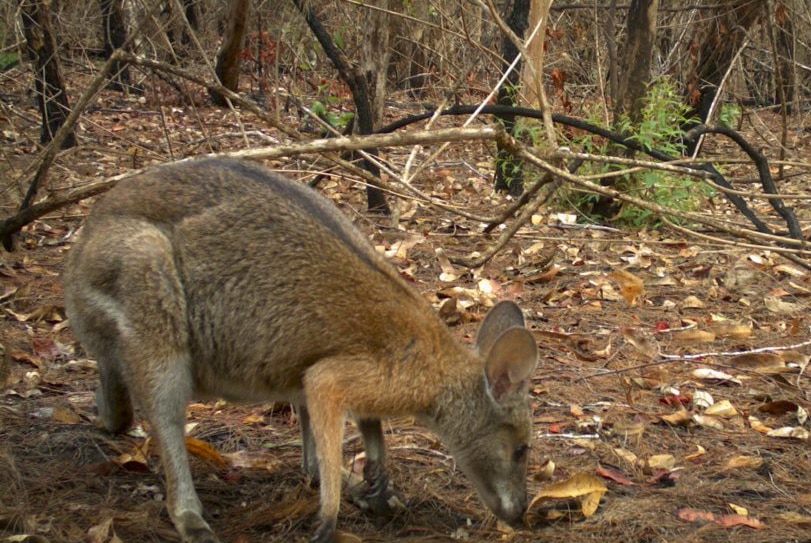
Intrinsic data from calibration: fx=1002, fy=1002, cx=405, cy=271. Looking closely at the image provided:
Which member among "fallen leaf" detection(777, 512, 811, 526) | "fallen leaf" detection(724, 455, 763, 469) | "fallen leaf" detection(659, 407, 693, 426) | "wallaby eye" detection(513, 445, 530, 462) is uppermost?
"wallaby eye" detection(513, 445, 530, 462)

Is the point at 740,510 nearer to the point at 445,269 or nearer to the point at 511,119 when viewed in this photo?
the point at 445,269

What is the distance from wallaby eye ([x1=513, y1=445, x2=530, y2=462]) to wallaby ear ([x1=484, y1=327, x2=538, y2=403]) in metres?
0.19

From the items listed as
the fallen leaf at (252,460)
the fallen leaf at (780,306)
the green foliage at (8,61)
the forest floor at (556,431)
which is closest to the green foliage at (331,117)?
the forest floor at (556,431)

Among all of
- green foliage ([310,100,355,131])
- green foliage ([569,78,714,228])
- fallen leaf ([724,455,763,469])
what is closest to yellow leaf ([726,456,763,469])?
fallen leaf ([724,455,763,469])

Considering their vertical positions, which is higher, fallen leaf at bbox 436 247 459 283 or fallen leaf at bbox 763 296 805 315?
fallen leaf at bbox 763 296 805 315

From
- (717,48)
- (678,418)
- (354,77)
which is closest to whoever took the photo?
(678,418)

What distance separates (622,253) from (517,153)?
303cm

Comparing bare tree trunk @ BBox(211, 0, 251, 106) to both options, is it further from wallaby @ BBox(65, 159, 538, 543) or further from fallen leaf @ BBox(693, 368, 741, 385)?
wallaby @ BBox(65, 159, 538, 543)

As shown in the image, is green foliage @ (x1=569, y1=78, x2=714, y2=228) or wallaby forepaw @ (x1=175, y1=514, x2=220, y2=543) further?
green foliage @ (x1=569, y1=78, x2=714, y2=228)

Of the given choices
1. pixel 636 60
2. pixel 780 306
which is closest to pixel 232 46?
pixel 636 60

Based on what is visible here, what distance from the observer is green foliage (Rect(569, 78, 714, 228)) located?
7869 millimetres

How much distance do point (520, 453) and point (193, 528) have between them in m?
1.21

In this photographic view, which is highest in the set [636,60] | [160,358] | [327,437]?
[636,60]

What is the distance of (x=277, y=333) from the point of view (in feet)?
12.1
